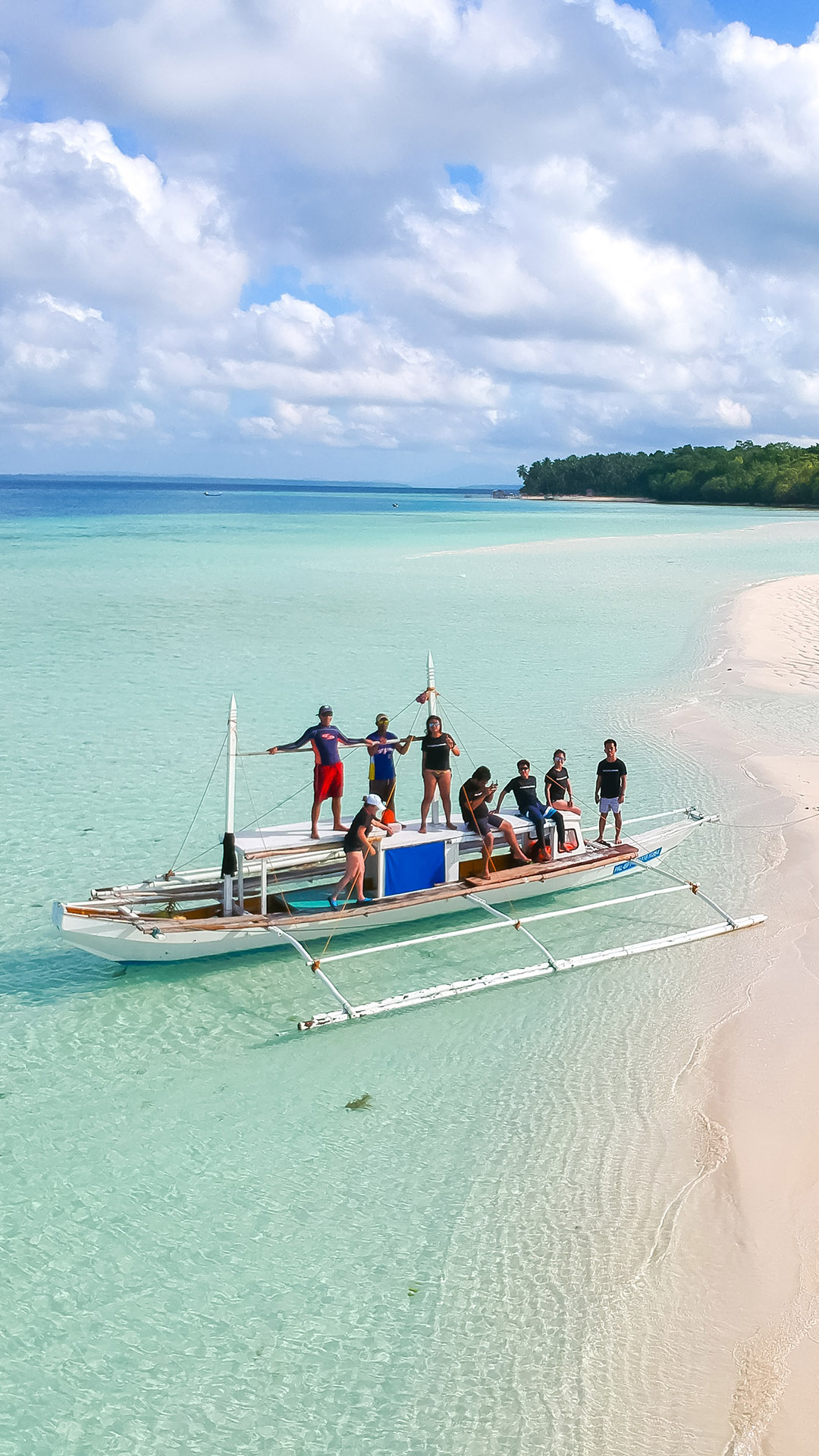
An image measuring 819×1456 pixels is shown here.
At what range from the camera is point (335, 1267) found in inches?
305

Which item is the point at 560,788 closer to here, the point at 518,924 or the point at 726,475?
the point at 518,924

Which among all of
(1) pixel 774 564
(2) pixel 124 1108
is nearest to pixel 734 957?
(2) pixel 124 1108

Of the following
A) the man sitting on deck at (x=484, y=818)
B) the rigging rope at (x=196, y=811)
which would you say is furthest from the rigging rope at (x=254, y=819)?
the man sitting on deck at (x=484, y=818)

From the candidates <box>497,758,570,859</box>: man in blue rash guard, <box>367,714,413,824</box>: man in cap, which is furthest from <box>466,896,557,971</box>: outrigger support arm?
<box>367,714,413,824</box>: man in cap

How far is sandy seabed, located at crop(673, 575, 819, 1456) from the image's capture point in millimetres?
6559

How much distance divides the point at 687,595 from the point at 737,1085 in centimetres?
3896

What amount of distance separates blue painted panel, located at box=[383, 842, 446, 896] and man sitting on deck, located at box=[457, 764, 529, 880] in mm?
595

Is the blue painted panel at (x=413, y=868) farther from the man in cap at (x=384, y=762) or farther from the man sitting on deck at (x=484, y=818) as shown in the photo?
the man in cap at (x=384, y=762)

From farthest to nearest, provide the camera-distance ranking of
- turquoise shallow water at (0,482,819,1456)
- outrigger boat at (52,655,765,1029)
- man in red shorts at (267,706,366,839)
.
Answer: man in red shorts at (267,706,366,839), outrigger boat at (52,655,765,1029), turquoise shallow water at (0,482,819,1456)

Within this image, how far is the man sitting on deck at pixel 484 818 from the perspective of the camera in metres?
12.9

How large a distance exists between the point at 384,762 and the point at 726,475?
157 m

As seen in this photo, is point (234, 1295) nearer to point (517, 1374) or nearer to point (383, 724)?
point (517, 1374)

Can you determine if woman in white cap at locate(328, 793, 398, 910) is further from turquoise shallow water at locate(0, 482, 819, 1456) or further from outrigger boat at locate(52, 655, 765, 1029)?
turquoise shallow water at locate(0, 482, 819, 1456)

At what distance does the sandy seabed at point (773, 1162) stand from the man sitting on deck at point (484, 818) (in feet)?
10.1
